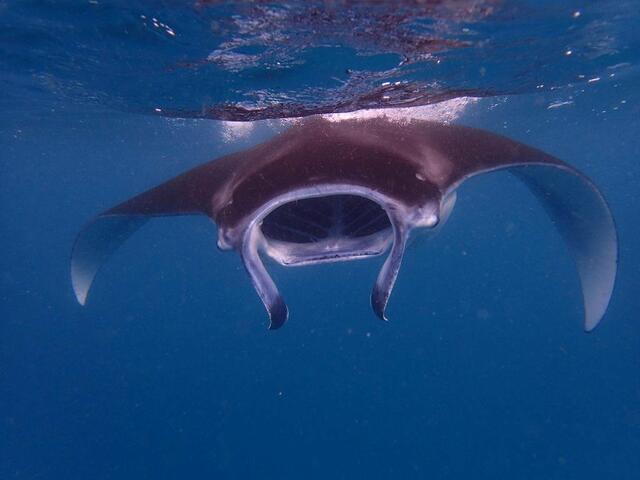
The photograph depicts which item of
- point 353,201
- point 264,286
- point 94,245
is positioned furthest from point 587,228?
point 94,245

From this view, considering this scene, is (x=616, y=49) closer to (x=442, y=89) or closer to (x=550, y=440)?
(x=442, y=89)

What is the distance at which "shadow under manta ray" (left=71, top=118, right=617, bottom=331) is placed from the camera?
3760 mm

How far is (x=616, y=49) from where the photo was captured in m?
9.90

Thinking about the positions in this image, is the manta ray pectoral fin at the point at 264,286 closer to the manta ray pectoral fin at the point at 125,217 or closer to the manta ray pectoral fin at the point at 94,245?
the manta ray pectoral fin at the point at 125,217

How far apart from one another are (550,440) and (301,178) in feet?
74.7

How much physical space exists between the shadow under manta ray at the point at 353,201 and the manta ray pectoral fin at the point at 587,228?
1 cm

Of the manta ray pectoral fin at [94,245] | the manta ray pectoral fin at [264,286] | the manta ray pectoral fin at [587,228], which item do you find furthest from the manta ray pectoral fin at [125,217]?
the manta ray pectoral fin at [587,228]

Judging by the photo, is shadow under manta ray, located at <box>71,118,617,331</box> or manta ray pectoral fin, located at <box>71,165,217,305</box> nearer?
shadow under manta ray, located at <box>71,118,617,331</box>

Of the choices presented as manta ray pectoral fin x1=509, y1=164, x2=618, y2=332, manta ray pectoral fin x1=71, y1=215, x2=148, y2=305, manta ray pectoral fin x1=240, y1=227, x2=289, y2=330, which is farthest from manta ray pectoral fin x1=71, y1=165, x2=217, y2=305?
manta ray pectoral fin x1=509, y1=164, x2=618, y2=332

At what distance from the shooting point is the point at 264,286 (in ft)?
12.2

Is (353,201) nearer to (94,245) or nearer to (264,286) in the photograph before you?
(264,286)

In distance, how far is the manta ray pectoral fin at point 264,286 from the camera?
3.68 m

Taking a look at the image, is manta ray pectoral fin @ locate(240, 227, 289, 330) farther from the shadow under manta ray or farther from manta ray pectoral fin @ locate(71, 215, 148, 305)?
manta ray pectoral fin @ locate(71, 215, 148, 305)

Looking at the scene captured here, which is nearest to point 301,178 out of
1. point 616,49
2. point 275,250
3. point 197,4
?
point 275,250
